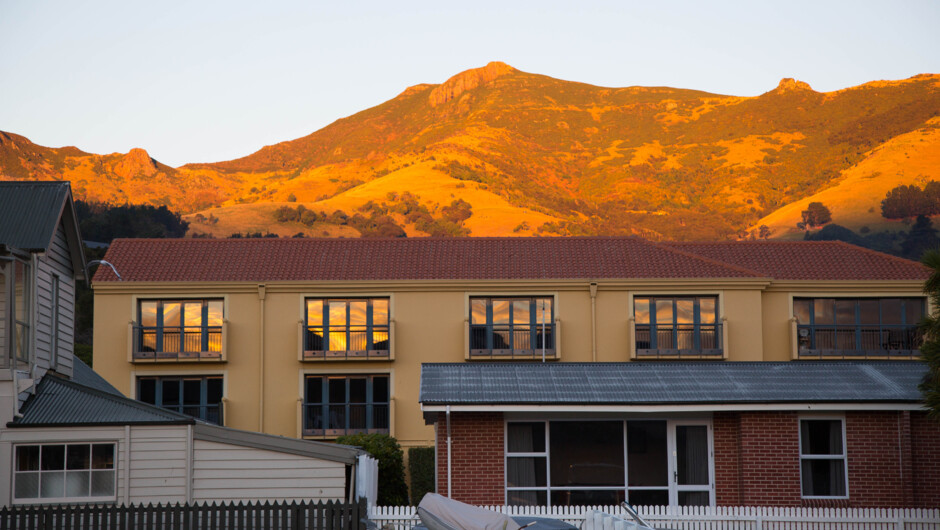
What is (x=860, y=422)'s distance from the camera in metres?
21.9

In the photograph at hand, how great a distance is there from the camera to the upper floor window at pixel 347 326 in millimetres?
45031

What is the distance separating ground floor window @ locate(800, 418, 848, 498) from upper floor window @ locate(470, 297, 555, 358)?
23.0 metres

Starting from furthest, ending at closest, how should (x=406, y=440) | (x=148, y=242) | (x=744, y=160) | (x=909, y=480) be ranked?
(x=744, y=160) → (x=148, y=242) → (x=406, y=440) → (x=909, y=480)

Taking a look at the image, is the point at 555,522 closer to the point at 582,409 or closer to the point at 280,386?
the point at 582,409

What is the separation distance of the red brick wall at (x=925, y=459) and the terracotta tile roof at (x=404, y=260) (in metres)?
23.5

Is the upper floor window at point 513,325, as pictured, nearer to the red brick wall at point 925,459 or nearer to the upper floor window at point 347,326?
the upper floor window at point 347,326

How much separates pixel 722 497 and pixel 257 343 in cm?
2679

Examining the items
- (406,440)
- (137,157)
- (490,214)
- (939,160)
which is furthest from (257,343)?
(137,157)

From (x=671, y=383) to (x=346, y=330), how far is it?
24.4 metres

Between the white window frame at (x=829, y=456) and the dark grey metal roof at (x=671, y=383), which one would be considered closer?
the dark grey metal roof at (x=671, y=383)

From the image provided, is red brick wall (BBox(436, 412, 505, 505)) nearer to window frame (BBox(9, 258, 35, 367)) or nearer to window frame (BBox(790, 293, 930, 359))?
window frame (BBox(9, 258, 35, 367))

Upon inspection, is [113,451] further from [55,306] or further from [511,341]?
[511,341]

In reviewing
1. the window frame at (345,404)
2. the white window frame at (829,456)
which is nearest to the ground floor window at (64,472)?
the white window frame at (829,456)

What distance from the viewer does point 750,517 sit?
19.9 metres
